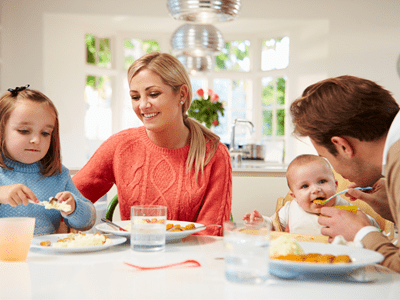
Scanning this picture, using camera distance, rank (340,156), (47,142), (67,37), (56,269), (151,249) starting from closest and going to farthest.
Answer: (56,269) → (151,249) → (340,156) → (47,142) → (67,37)

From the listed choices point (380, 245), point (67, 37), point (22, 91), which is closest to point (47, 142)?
point (22, 91)

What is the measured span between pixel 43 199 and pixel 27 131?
0.78 ft

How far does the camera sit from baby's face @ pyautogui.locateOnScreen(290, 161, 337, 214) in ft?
5.92

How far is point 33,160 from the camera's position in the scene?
142 centimetres

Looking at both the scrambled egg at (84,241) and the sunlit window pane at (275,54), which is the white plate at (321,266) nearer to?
the scrambled egg at (84,241)

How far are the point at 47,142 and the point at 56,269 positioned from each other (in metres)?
0.66

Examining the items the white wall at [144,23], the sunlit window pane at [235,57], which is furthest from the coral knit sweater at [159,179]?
the sunlit window pane at [235,57]

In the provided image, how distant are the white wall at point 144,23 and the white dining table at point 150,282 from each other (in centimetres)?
524

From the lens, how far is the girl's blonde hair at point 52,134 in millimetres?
1406

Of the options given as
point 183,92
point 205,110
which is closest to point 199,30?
point 205,110

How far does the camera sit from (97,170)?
1.68m

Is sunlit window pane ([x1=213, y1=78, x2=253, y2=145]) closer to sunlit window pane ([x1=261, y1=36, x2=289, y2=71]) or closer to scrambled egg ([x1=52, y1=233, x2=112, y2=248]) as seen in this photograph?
sunlit window pane ([x1=261, y1=36, x2=289, y2=71])

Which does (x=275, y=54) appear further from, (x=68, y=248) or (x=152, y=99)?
(x=68, y=248)

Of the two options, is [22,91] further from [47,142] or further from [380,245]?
[380,245]
